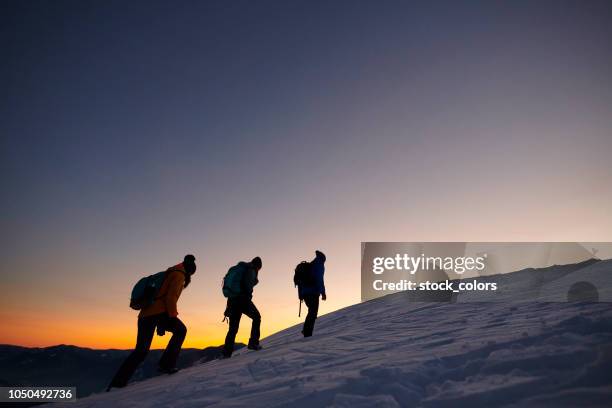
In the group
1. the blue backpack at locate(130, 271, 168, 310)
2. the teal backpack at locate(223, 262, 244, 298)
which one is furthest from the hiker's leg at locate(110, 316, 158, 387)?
the teal backpack at locate(223, 262, 244, 298)

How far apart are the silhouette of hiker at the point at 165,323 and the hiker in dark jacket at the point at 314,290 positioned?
2.67m

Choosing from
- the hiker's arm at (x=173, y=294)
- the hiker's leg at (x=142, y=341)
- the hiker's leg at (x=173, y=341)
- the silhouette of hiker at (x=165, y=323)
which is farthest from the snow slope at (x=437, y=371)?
the hiker's arm at (x=173, y=294)

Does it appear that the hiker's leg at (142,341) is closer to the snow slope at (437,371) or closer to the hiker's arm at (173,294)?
the hiker's arm at (173,294)

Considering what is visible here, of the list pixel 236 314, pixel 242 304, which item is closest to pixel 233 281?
→ pixel 242 304

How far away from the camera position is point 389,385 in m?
3.98

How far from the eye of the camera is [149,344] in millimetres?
6547

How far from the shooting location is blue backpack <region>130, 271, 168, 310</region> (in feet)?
21.0

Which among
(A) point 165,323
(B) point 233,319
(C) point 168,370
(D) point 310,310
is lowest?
(C) point 168,370

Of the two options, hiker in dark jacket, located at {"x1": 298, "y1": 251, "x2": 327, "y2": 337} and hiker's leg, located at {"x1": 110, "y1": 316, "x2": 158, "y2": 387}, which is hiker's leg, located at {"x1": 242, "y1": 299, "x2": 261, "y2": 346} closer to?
hiker in dark jacket, located at {"x1": 298, "y1": 251, "x2": 327, "y2": 337}

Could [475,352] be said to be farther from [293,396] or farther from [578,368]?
[293,396]

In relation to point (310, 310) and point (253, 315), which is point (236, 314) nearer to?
point (253, 315)

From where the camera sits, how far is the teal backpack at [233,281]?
7.61m

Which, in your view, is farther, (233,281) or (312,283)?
(312,283)

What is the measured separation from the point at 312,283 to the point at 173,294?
10.2ft
